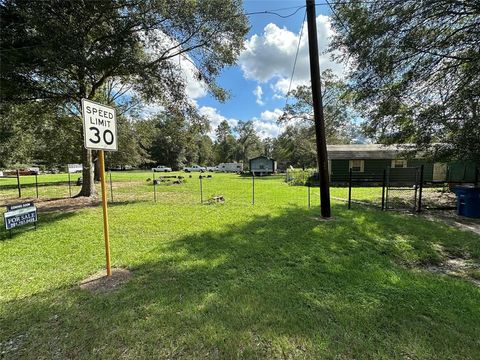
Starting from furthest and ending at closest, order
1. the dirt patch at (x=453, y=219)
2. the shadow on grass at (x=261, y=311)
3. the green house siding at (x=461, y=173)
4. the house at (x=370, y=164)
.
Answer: the house at (x=370, y=164)
the green house siding at (x=461, y=173)
the dirt patch at (x=453, y=219)
the shadow on grass at (x=261, y=311)

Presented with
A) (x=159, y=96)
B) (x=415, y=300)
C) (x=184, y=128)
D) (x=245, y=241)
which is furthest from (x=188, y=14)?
(x=415, y=300)

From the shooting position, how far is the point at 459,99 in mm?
8555

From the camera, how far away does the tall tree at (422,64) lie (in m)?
7.63

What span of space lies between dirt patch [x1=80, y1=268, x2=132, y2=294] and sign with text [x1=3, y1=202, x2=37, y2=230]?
3.34 meters

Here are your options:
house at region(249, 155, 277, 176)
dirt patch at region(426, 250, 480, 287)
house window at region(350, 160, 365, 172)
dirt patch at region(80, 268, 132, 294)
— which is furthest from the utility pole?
house at region(249, 155, 277, 176)

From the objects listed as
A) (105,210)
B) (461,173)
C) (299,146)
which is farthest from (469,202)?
(299,146)

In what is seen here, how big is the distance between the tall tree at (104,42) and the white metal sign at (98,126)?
4.57 metres

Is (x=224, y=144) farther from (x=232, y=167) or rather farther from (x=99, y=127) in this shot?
(x=99, y=127)

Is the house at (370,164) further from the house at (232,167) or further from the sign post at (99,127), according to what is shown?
the house at (232,167)

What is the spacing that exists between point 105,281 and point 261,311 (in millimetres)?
2347

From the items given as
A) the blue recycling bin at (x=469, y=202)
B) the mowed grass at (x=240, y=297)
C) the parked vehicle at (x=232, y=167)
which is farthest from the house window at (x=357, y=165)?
the parked vehicle at (x=232, y=167)

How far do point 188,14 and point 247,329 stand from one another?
32.4 feet

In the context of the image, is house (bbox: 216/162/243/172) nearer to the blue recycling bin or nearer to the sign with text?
the blue recycling bin

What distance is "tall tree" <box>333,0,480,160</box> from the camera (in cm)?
763
